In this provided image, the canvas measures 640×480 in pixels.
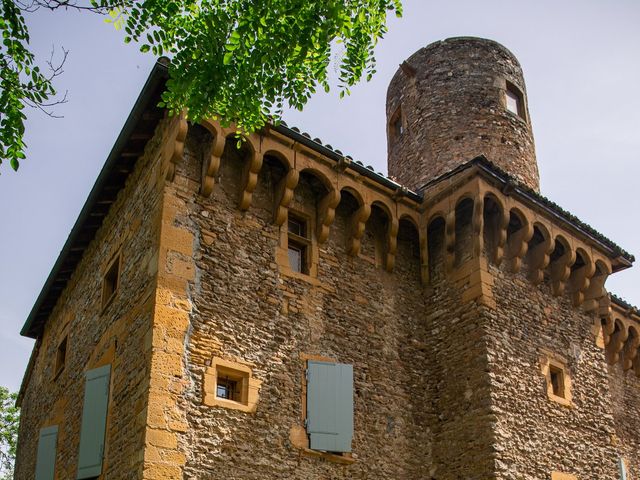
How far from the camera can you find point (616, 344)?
675 inches

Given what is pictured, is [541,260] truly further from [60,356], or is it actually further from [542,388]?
[60,356]

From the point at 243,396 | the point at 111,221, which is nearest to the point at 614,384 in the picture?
the point at 243,396

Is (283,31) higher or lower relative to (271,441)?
higher

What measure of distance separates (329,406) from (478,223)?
13.0ft

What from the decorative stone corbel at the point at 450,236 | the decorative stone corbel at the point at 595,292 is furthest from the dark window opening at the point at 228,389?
the decorative stone corbel at the point at 595,292

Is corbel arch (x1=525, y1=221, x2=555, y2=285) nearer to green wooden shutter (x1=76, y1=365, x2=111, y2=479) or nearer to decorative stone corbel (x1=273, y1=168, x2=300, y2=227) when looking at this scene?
decorative stone corbel (x1=273, y1=168, x2=300, y2=227)

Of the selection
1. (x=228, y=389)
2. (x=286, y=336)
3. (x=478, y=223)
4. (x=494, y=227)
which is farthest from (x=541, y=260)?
(x=228, y=389)

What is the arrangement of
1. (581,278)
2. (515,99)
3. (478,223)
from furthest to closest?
1. (515,99)
2. (581,278)
3. (478,223)

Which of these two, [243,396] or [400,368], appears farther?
[400,368]

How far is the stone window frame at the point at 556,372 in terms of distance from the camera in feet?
41.6

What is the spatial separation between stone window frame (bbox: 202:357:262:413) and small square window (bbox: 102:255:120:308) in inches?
126

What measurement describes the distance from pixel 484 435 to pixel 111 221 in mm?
7296

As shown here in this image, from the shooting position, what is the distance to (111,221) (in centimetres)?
1342

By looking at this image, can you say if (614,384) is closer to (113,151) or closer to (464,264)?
(464,264)
